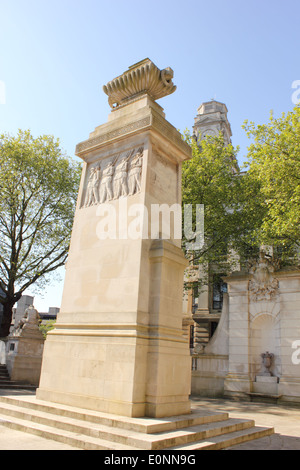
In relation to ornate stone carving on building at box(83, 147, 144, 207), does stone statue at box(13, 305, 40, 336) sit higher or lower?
lower

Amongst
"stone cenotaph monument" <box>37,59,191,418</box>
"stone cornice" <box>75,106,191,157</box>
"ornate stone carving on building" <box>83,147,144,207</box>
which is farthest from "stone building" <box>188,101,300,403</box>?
"ornate stone carving on building" <box>83,147,144,207</box>

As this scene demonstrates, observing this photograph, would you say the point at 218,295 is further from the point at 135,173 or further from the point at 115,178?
the point at 135,173

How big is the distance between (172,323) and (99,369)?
191cm

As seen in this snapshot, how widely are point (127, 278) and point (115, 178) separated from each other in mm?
2837

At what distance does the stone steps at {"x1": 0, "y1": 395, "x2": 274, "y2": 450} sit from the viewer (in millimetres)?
5648

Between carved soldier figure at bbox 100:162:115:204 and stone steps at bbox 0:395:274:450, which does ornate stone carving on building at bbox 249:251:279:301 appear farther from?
carved soldier figure at bbox 100:162:115:204

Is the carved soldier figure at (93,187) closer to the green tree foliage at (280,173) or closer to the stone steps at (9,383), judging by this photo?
the green tree foliage at (280,173)

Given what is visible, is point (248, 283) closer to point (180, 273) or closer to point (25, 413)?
point (180, 273)

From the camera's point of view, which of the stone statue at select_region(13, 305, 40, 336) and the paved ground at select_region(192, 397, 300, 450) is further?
the stone statue at select_region(13, 305, 40, 336)

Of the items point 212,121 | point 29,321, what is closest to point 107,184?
point 29,321

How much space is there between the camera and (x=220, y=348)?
2009cm

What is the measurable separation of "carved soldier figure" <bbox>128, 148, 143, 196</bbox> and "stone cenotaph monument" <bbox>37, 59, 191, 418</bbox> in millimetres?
28

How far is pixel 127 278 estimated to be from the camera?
8070mm

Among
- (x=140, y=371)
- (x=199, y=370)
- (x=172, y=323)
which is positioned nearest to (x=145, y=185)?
(x=172, y=323)
